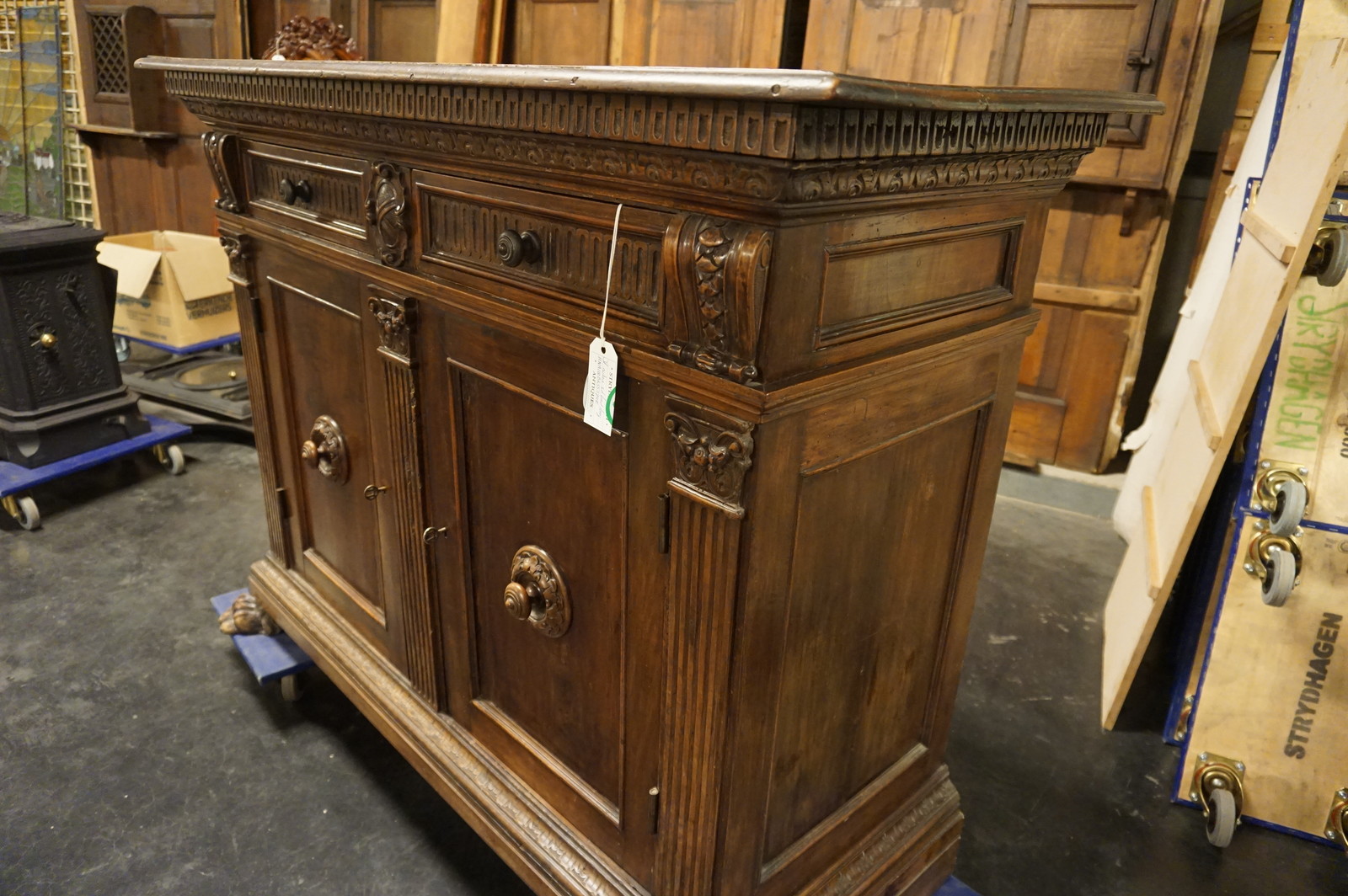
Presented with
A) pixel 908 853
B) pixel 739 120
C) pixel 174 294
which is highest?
pixel 739 120

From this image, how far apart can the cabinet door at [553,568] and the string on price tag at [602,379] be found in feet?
0.06

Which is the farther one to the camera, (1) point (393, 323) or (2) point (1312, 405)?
(2) point (1312, 405)

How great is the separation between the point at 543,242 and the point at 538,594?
1.63 feet

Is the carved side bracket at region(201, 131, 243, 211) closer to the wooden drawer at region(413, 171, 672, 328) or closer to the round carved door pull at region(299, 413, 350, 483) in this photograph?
the round carved door pull at region(299, 413, 350, 483)

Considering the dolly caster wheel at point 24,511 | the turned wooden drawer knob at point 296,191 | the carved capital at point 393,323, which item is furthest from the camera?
the dolly caster wheel at point 24,511

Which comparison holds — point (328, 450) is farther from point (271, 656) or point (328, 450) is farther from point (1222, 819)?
point (1222, 819)

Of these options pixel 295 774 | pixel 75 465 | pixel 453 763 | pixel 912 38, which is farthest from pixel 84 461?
pixel 912 38

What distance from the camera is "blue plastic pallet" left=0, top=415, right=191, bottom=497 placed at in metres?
2.83

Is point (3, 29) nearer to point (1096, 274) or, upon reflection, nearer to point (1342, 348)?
point (1096, 274)

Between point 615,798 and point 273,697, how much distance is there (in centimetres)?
121

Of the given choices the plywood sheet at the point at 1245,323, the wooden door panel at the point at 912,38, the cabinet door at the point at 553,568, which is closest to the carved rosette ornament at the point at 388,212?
the cabinet door at the point at 553,568

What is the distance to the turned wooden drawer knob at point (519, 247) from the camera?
1.11m

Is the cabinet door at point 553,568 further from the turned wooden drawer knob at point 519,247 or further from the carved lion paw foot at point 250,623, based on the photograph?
the carved lion paw foot at point 250,623

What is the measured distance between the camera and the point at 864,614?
48.3 inches
